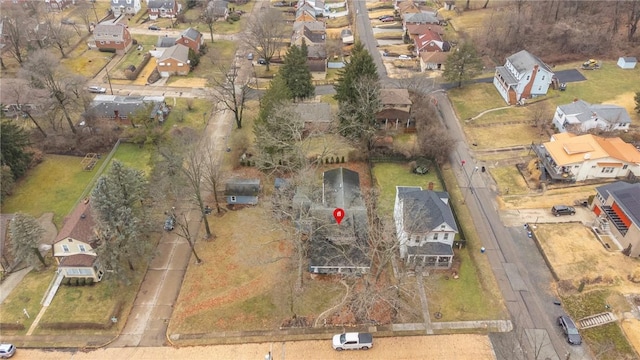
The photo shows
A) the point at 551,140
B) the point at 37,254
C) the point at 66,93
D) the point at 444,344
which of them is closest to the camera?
the point at 444,344

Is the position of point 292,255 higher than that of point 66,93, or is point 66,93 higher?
point 66,93

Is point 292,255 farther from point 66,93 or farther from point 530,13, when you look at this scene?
point 530,13

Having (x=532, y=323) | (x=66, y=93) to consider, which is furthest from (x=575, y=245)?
(x=66, y=93)

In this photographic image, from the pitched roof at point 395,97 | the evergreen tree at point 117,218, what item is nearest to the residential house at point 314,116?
the pitched roof at point 395,97

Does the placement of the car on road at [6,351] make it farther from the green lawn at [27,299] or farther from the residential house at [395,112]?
the residential house at [395,112]

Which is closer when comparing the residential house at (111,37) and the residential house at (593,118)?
A: the residential house at (593,118)

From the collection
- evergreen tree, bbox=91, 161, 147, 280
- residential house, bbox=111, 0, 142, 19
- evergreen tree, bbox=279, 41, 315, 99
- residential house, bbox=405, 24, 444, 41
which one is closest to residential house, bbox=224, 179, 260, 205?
evergreen tree, bbox=91, 161, 147, 280

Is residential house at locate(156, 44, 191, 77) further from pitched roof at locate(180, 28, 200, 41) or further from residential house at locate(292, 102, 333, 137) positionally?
residential house at locate(292, 102, 333, 137)
